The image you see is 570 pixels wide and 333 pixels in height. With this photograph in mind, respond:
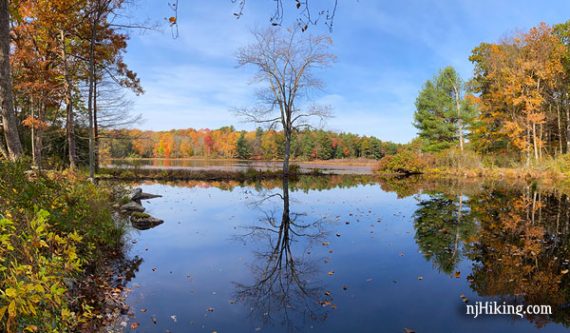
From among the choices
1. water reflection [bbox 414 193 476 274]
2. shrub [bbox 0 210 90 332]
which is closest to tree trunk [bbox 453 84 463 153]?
water reflection [bbox 414 193 476 274]

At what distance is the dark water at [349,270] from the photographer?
14.1 ft

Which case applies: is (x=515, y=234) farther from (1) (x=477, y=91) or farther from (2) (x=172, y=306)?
(1) (x=477, y=91)

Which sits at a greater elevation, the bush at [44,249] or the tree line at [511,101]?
the tree line at [511,101]

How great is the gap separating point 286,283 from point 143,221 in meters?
→ 6.44

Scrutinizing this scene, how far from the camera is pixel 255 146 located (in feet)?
269

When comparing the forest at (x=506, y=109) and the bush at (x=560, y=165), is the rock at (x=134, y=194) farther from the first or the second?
the bush at (x=560, y=165)

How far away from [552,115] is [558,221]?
25836 millimetres

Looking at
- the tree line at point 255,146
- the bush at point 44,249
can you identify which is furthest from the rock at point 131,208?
the tree line at point 255,146

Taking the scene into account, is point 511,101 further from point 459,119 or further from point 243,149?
point 243,149

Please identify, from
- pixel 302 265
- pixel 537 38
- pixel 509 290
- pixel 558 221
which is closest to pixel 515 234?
pixel 558 221

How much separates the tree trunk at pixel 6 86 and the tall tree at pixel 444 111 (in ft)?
124

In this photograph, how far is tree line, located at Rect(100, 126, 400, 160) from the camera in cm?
7512

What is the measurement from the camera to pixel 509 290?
501cm

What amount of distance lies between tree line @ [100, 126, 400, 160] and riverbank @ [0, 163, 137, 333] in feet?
169
